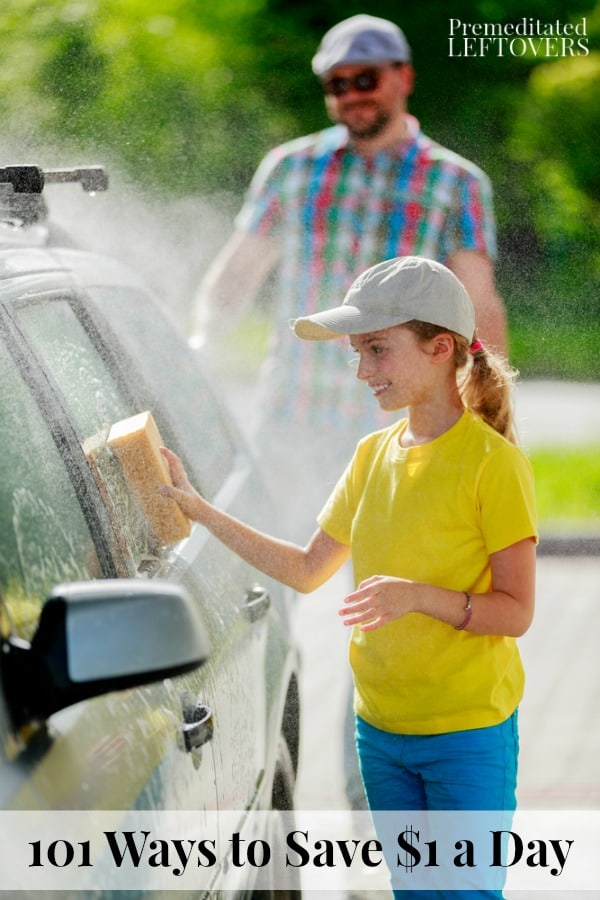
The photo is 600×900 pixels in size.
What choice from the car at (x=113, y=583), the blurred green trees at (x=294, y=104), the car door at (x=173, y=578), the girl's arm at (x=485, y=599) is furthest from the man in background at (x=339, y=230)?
the girl's arm at (x=485, y=599)

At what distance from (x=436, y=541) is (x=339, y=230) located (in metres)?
1.21

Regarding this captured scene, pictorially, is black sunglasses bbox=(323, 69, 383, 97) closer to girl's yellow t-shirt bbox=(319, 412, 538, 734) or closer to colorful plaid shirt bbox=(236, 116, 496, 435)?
colorful plaid shirt bbox=(236, 116, 496, 435)

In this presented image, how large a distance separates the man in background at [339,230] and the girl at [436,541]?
61 centimetres

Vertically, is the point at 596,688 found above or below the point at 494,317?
below

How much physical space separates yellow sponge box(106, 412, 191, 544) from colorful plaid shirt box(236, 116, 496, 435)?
103 cm

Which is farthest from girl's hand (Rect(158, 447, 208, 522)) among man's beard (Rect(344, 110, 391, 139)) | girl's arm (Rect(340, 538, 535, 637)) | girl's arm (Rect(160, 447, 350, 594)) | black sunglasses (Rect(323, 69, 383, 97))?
black sunglasses (Rect(323, 69, 383, 97))

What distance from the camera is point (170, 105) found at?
3.68 m

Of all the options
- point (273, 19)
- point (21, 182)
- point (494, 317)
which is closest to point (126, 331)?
point (21, 182)

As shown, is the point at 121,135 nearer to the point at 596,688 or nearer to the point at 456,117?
the point at 456,117

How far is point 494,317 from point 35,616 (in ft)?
5.05

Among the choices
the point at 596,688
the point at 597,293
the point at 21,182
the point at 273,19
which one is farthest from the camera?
the point at 596,688

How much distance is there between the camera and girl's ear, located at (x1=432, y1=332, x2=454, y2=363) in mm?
2443

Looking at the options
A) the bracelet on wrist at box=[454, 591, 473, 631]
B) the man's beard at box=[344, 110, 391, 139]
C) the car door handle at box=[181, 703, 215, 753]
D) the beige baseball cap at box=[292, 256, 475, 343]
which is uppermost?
the man's beard at box=[344, 110, 391, 139]

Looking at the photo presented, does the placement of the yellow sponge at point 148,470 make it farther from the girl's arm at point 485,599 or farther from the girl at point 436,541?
the girl's arm at point 485,599
